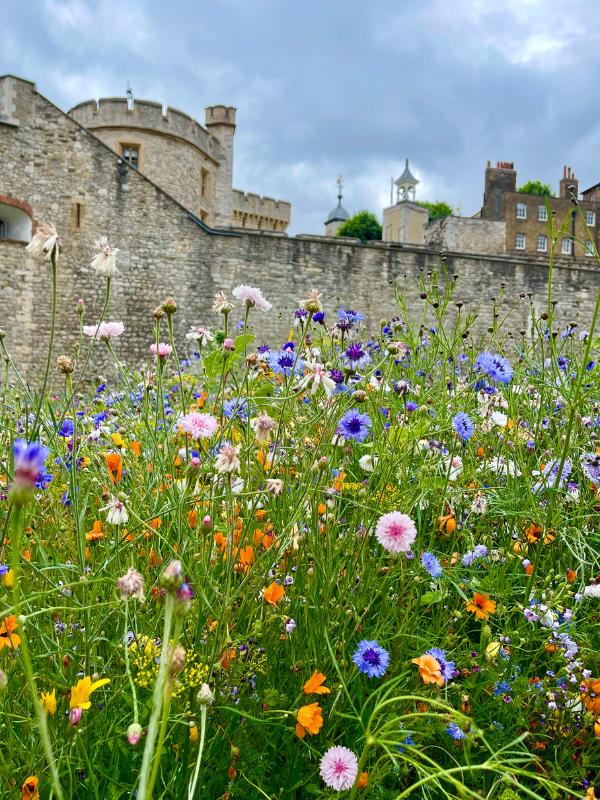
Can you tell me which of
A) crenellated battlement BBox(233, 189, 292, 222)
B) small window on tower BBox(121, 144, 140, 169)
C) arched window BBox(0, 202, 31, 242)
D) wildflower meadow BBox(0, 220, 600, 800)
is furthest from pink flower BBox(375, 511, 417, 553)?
crenellated battlement BBox(233, 189, 292, 222)

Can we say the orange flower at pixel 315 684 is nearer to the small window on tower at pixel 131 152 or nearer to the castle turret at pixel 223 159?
the small window on tower at pixel 131 152

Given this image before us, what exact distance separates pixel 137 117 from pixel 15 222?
796 centimetres

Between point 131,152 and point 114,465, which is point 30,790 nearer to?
point 114,465

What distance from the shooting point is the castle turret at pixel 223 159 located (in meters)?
A: 23.1

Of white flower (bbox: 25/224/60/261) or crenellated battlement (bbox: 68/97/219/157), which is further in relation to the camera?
crenellated battlement (bbox: 68/97/219/157)

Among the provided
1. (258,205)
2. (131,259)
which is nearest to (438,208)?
(258,205)

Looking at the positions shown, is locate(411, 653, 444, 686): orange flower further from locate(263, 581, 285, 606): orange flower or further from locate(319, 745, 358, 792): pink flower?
locate(263, 581, 285, 606): orange flower

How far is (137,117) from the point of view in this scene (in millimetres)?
19422

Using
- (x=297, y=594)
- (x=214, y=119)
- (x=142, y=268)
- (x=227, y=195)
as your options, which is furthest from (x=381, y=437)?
(x=214, y=119)

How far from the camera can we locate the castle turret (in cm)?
2312

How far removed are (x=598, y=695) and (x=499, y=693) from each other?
22 cm

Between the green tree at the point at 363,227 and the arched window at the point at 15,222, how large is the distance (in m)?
35.8

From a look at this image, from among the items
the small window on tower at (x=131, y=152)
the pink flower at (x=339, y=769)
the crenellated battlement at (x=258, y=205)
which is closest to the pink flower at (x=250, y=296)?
the pink flower at (x=339, y=769)

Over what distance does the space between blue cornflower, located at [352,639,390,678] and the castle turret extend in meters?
22.6
